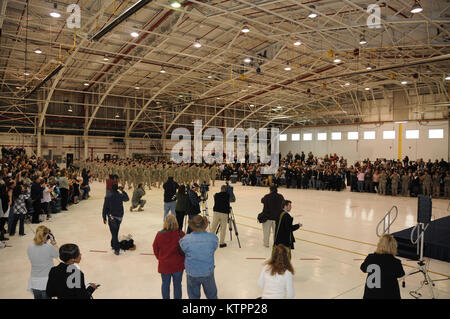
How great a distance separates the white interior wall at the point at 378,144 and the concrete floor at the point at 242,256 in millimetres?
18373

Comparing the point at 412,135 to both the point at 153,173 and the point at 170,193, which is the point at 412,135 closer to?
the point at 153,173

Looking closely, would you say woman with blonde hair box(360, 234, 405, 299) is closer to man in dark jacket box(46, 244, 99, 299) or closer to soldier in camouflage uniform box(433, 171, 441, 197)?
man in dark jacket box(46, 244, 99, 299)

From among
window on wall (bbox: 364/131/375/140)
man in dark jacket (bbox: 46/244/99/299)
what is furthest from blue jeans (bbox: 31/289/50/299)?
window on wall (bbox: 364/131/375/140)

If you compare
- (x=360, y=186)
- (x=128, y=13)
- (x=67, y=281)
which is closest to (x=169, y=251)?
(x=67, y=281)

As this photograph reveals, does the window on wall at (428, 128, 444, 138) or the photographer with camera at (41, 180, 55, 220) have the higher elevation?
the window on wall at (428, 128, 444, 138)

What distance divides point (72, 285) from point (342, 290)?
403cm

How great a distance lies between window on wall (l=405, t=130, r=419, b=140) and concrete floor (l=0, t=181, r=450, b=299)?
62.2 feet

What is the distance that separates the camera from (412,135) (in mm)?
27859

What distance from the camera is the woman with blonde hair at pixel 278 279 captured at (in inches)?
110

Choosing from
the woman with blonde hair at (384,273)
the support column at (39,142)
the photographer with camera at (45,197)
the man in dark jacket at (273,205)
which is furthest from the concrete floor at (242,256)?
the support column at (39,142)

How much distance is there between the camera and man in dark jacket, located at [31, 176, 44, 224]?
28.4 ft

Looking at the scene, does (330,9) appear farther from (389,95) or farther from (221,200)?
(389,95)

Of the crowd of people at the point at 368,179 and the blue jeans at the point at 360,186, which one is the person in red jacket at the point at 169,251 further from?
the blue jeans at the point at 360,186
